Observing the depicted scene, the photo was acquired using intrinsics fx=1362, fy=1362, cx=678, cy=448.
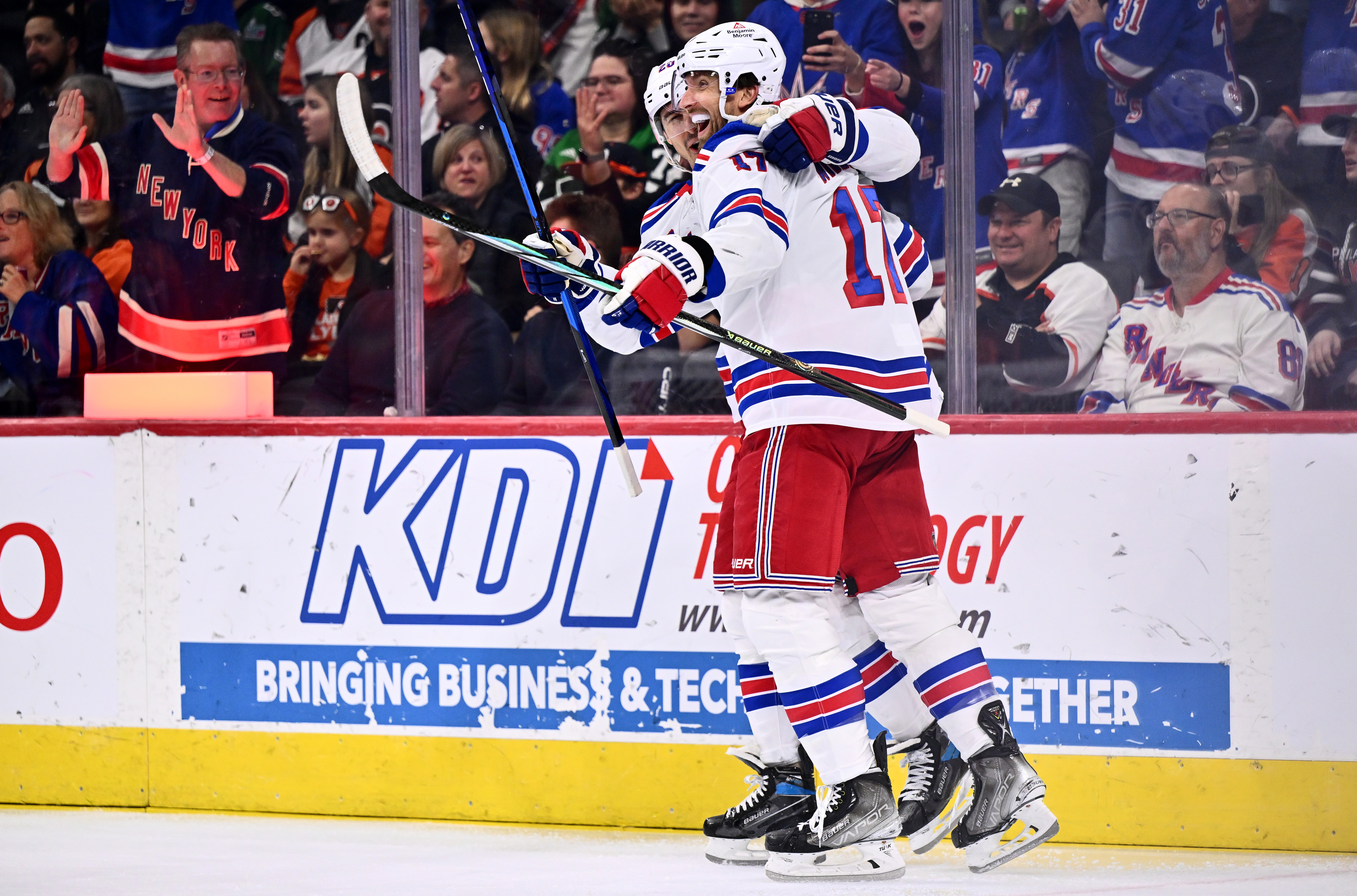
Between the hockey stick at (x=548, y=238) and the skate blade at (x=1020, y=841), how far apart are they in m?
0.85

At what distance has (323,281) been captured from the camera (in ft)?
13.0

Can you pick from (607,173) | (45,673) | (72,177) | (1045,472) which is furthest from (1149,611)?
(72,177)

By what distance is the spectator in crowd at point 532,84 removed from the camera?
3826 mm

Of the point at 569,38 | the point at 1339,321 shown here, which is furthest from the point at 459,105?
the point at 1339,321

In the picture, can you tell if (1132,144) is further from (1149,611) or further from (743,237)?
(743,237)

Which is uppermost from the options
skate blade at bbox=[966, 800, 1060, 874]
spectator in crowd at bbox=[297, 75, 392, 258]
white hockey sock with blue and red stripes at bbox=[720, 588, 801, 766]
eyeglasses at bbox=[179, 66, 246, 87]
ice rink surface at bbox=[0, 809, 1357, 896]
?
eyeglasses at bbox=[179, 66, 246, 87]

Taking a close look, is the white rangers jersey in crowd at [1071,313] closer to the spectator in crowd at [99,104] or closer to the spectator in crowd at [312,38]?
the spectator in crowd at [312,38]

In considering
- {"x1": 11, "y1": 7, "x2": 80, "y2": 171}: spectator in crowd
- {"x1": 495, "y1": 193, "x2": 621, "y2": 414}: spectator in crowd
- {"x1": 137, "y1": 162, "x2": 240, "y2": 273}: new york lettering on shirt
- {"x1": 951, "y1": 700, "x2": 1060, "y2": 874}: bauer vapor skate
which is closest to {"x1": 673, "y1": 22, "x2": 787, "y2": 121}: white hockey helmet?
{"x1": 951, "y1": 700, "x2": 1060, "y2": 874}: bauer vapor skate

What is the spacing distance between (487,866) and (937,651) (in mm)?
903

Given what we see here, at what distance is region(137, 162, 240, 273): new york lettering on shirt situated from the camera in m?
4.01

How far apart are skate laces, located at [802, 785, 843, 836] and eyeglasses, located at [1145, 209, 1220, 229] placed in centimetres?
185

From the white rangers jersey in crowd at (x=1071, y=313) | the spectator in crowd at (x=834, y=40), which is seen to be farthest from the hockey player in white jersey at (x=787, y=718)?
the spectator in crowd at (x=834, y=40)

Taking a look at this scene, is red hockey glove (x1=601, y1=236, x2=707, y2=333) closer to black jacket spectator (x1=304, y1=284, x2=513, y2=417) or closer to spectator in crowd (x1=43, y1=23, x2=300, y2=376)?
black jacket spectator (x1=304, y1=284, x2=513, y2=417)

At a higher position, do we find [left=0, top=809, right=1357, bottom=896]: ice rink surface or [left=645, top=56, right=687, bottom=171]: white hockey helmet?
[left=645, top=56, right=687, bottom=171]: white hockey helmet
